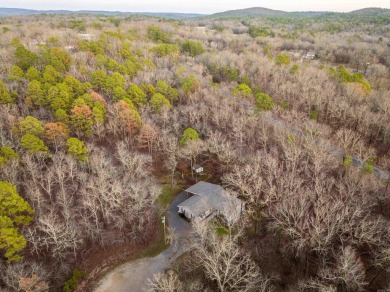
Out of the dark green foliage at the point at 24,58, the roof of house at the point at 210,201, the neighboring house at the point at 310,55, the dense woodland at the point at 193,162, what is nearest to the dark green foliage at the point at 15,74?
the dense woodland at the point at 193,162

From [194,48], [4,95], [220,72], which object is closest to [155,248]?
[4,95]

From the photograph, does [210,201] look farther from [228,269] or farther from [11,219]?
[11,219]

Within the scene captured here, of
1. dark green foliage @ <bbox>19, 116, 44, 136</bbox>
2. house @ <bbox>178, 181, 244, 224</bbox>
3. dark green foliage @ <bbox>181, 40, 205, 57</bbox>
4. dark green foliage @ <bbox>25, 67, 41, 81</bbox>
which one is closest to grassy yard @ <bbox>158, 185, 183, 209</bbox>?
house @ <bbox>178, 181, 244, 224</bbox>

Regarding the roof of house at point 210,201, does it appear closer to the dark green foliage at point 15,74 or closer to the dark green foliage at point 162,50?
the dark green foliage at point 15,74

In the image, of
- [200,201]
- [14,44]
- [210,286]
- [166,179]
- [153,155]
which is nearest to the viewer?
[210,286]

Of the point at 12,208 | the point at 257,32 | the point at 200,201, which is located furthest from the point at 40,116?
the point at 257,32

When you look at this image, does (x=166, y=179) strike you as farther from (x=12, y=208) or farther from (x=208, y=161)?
(x=12, y=208)

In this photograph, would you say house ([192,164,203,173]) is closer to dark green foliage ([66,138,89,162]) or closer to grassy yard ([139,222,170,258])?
grassy yard ([139,222,170,258])
